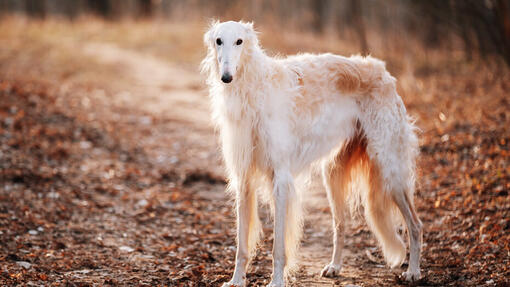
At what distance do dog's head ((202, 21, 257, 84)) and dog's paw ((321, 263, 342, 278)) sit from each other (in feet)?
6.27

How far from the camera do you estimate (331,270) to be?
163 inches

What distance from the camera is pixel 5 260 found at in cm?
402

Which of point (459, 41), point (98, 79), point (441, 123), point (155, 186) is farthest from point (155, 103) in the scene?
point (459, 41)

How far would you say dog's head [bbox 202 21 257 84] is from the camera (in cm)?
335

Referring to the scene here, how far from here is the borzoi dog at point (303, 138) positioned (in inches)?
143

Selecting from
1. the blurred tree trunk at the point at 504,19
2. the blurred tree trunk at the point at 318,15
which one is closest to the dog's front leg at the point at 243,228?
the blurred tree trunk at the point at 504,19

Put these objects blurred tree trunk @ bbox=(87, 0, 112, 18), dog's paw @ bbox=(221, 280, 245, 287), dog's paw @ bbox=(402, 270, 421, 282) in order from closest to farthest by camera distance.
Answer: dog's paw @ bbox=(221, 280, 245, 287) < dog's paw @ bbox=(402, 270, 421, 282) < blurred tree trunk @ bbox=(87, 0, 112, 18)

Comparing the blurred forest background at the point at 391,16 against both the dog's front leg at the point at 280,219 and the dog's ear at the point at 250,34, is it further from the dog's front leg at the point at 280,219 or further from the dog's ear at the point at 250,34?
the dog's front leg at the point at 280,219

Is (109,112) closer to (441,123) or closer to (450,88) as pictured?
(441,123)

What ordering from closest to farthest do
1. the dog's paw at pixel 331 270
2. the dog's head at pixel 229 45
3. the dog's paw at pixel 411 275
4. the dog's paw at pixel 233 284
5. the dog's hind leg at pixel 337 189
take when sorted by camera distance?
the dog's head at pixel 229 45
the dog's paw at pixel 233 284
the dog's paw at pixel 411 275
the dog's paw at pixel 331 270
the dog's hind leg at pixel 337 189

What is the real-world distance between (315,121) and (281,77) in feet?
1.56

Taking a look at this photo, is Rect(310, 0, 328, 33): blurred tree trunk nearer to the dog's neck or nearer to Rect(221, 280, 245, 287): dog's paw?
the dog's neck

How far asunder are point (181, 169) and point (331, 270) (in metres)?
3.40

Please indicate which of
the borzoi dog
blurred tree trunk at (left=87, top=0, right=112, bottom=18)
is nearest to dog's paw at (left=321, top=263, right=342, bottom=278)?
the borzoi dog
